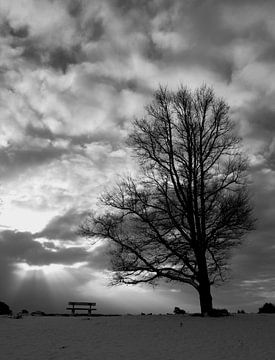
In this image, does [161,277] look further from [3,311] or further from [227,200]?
[3,311]

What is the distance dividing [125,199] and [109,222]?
1.78 metres

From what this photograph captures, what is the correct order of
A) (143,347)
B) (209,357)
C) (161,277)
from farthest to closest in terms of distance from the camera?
(161,277), (143,347), (209,357)

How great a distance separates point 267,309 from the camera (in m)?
27.8

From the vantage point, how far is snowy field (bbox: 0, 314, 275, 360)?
1323 cm

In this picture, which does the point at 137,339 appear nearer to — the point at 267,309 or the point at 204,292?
the point at 204,292

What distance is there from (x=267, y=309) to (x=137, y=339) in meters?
15.4

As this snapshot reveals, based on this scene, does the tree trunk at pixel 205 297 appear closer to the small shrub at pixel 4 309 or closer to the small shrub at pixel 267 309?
the small shrub at pixel 267 309

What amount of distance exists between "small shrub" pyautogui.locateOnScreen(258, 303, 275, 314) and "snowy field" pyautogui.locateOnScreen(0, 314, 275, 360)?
6.29 meters

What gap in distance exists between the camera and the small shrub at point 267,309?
27.6 m

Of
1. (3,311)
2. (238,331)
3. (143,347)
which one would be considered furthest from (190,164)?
(3,311)

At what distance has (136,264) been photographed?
24.2m

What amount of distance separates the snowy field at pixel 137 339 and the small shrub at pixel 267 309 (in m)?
6.29

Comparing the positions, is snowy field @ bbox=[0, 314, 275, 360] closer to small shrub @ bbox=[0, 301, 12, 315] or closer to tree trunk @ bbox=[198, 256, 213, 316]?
tree trunk @ bbox=[198, 256, 213, 316]

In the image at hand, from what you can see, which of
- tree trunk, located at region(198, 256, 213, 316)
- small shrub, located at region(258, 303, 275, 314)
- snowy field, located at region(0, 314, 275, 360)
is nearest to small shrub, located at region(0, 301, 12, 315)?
snowy field, located at region(0, 314, 275, 360)
